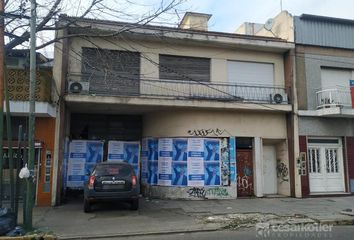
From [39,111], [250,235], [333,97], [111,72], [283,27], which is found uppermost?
[283,27]

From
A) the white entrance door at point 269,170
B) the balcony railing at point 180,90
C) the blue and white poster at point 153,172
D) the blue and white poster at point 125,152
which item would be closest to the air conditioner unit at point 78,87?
the balcony railing at point 180,90

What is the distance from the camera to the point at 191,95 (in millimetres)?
16156

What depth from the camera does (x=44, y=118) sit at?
14188 millimetres

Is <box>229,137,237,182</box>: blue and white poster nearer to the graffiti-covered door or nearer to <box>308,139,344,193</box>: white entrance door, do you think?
the graffiti-covered door

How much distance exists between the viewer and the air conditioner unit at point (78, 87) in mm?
14711

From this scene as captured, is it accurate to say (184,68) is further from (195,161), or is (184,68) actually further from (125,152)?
(125,152)

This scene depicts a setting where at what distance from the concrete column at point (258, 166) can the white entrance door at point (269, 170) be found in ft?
2.78

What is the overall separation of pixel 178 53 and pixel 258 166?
6.18 metres

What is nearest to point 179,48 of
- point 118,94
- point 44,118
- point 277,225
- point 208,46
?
point 208,46

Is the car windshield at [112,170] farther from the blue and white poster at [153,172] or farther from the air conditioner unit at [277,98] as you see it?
the air conditioner unit at [277,98]

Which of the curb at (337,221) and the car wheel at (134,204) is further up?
the car wheel at (134,204)

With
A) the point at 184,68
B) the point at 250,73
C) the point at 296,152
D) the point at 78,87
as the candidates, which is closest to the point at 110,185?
the point at 78,87

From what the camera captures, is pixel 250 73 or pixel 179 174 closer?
pixel 179 174

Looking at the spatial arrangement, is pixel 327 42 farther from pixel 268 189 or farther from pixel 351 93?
pixel 268 189
